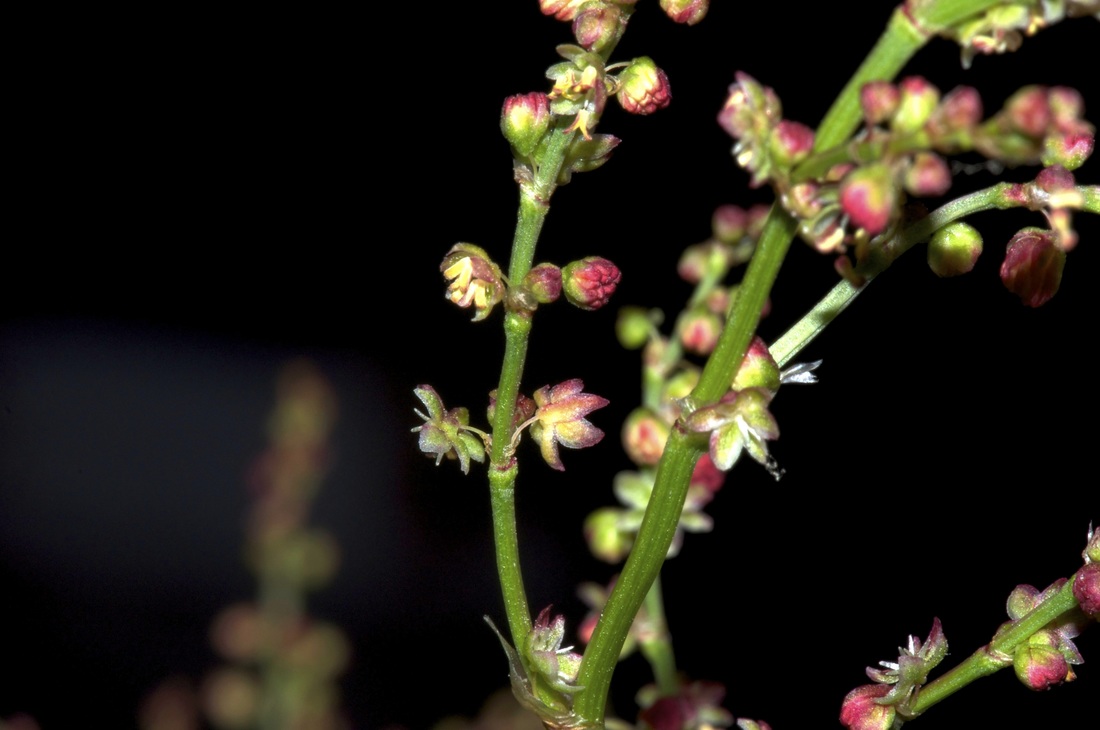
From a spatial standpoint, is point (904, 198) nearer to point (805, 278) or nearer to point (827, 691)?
point (805, 278)

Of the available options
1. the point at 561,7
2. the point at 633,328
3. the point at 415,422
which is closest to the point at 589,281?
the point at 561,7

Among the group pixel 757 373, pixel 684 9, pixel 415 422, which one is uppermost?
pixel 684 9

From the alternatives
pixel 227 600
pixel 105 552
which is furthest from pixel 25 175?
pixel 227 600

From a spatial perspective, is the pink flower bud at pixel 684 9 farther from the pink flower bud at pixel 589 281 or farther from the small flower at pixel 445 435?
the small flower at pixel 445 435

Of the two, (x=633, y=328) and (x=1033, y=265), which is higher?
(x=1033, y=265)

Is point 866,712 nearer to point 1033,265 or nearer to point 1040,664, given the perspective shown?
point 1040,664
